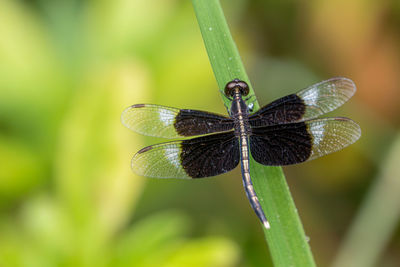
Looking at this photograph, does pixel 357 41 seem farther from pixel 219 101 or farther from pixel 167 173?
pixel 167 173

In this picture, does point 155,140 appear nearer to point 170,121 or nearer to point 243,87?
point 170,121

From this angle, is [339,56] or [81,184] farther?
[339,56]

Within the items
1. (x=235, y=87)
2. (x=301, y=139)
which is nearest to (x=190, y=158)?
(x=235, y=87)

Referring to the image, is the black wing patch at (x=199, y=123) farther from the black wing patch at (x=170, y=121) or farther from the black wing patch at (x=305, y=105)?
the black wing patch at (x=305, y=105)

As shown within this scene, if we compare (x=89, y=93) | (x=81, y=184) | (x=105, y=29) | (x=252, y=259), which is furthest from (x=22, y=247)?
(x=105, y=29)

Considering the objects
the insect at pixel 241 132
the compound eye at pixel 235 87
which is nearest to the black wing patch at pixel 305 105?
the insect at pixel 241 132

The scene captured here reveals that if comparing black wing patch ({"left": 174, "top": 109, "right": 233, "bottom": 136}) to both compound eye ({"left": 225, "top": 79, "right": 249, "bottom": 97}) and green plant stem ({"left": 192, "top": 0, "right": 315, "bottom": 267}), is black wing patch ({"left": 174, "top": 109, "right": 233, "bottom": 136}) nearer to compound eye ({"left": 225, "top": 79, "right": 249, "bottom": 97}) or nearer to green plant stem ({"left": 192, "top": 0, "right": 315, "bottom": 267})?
compound eye ({"left": 225, "top": 79, "right": 249, "bottom": 97})

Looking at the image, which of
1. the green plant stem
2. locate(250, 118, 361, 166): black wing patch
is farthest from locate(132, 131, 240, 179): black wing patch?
the green plant stem

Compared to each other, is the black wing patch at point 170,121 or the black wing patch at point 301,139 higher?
the black wing patch at point 170,121
